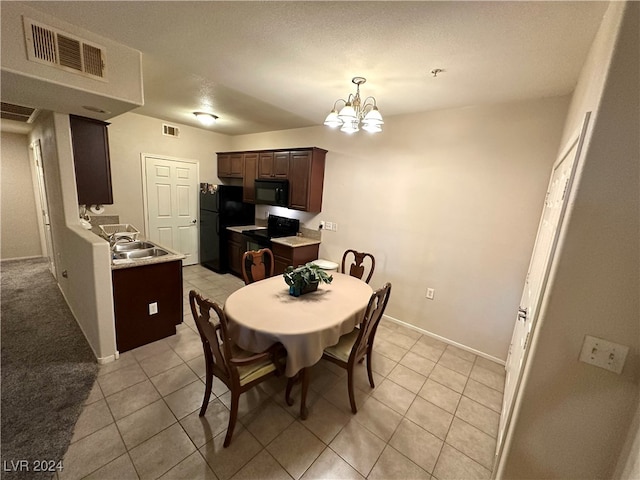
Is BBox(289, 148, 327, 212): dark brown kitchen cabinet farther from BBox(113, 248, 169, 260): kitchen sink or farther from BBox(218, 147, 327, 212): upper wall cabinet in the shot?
BBox(113, 248, 169, 260): kitchen sink

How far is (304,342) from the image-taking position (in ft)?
5.32

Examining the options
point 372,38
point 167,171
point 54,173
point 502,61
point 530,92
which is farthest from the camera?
point 167,171

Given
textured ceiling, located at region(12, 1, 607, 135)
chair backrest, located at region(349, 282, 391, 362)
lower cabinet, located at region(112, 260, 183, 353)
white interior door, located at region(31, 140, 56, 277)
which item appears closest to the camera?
textured ceiling, located at region(12, 1, 607, 135)

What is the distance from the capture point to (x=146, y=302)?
250 centimetres

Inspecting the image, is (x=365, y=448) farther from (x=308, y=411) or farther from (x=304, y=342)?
(x=304, y=342)

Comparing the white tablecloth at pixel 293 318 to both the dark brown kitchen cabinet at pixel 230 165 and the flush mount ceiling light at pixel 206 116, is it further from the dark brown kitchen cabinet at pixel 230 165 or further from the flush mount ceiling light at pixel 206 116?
the dark brown kitchen cabinet at pixel 230 165

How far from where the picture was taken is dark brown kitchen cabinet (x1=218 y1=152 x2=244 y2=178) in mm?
4617

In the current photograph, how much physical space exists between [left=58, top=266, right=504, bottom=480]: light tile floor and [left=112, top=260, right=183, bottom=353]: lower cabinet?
164mm

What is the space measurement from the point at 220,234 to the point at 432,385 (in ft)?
12.8

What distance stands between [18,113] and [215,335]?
399 cm

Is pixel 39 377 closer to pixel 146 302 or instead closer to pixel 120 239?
pixel 146 302

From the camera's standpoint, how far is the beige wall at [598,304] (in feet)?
2.82

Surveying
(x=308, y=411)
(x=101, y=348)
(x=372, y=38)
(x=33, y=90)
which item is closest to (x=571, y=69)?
(x=372, y=38)

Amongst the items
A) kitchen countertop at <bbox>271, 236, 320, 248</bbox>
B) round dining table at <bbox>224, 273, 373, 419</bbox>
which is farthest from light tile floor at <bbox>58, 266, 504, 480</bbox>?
kitchen countertop at <bbox>271, 236, 320, 248</bbox>
